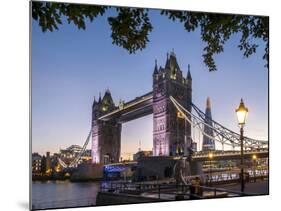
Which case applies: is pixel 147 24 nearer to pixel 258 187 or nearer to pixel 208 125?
pixel 208 125

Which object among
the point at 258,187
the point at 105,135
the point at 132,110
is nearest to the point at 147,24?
the point at 132,110

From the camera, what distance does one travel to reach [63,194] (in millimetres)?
5035

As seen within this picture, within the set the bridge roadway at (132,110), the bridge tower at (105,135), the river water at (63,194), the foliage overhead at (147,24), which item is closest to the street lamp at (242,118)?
the foliage overhead at (147,24)

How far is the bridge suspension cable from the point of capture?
18.2 ft

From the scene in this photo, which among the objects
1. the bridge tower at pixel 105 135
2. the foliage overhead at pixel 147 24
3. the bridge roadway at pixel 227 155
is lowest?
the bridge roadway at pixel 227 155

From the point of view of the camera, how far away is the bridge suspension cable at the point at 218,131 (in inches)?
218

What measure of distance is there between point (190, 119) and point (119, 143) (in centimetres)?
72

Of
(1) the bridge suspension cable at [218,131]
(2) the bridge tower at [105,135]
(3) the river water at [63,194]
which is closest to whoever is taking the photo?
(3) the river water at [63,194]

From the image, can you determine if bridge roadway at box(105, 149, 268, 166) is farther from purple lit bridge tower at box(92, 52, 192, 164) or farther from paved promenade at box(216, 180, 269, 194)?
paved promenade at box(216, 180, 269, 194)

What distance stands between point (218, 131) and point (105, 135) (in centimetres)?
108

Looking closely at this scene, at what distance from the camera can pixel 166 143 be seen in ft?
18.0

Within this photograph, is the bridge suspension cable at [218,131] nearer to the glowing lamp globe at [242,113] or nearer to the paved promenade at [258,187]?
the glowing lamp globe at [242,113]

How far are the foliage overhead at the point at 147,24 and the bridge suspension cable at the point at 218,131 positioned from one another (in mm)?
478

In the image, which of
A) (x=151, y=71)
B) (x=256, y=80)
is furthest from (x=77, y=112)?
(x=256, y=80)
